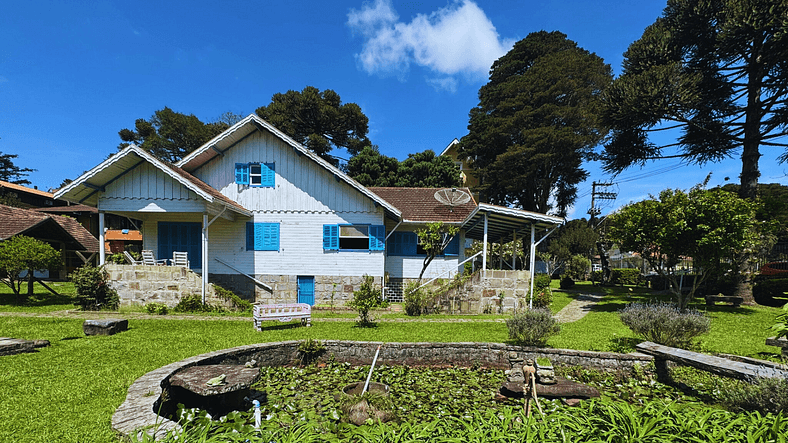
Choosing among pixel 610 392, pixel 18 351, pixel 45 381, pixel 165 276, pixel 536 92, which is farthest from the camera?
pixel 536 92

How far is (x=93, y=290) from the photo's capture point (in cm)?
1273

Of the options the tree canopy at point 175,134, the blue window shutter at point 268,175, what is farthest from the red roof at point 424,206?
the tree canopy at point 175,134

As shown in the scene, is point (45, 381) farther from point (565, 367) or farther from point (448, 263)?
point (448, 263)

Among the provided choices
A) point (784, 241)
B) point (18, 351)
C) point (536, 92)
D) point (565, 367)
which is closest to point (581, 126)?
point (536, 92)

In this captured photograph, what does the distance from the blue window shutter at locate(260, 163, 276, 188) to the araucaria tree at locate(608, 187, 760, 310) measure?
15068 millimetres

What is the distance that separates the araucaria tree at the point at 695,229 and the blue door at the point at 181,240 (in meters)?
18.5

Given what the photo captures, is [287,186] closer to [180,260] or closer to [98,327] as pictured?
[180,260]

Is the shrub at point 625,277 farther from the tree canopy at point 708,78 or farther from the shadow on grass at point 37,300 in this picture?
the shadow on grass at point 37,300

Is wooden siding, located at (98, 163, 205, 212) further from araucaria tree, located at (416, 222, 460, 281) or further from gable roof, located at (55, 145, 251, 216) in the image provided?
araucaria tree, located at (416, 222, 460, 281)

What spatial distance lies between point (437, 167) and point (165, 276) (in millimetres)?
24066

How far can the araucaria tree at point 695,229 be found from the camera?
38.0ft

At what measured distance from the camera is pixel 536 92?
3284 cm

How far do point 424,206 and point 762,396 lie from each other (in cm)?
Result: 1418

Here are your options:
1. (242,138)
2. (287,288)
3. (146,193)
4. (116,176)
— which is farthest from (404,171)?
(116,176)
